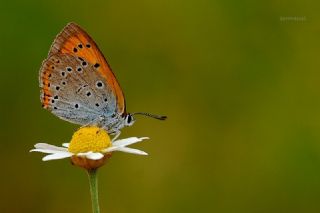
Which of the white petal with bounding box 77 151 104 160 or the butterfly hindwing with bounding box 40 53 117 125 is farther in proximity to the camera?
the butterfly hindwing with bounding box 40 53 117 125

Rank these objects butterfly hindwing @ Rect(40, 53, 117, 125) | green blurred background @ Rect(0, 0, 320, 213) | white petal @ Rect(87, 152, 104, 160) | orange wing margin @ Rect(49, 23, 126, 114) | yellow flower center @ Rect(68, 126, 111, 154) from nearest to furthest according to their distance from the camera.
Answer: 1. white petal @ Rect(87, 152, 104, 160)
2. yellow flower center @ Rect(68, 126, 111, 154)
3. orange wing margin @ Rect(49, 23, 126, 114)
4. butterfly hindwing @ Rect(40, 53, 117, 125)
5. green blurred background @ Rect(0, 0, 320, 213)

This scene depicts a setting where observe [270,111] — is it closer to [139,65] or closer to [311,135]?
[311,135]

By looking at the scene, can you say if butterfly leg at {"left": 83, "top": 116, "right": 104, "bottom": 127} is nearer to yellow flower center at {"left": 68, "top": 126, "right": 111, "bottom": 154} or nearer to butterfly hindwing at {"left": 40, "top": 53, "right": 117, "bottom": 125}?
butterfly hindwing at {"left": 40, "top": 53, "right": 117, "bottom": 125}

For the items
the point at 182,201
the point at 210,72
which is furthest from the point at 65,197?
the point at 210,72

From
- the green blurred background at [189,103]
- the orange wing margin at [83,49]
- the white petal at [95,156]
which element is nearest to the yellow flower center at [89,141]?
the white petal at [95,156]

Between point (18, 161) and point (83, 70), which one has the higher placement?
point (83, 70)

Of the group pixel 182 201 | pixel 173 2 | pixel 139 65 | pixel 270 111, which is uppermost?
pixel 173 2

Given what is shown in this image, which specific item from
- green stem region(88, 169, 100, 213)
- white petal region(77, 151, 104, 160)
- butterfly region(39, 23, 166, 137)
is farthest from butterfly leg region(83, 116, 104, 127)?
green stem region(88, 169, 100, 213)
